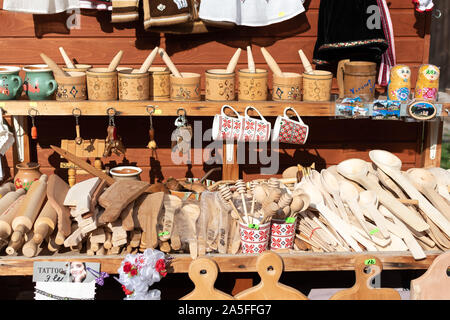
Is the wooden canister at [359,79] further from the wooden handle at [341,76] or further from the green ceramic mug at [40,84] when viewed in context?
the green ceramic mug at [40,84]

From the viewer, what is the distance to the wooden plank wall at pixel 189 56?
111 inches

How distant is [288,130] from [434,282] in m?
0.93

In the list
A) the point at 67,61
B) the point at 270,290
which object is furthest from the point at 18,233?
the point at 67,61

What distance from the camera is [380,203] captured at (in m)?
2.28

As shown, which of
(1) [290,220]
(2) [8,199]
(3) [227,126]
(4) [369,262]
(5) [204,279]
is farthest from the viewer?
(3) [227,126]

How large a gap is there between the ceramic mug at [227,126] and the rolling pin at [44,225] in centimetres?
79

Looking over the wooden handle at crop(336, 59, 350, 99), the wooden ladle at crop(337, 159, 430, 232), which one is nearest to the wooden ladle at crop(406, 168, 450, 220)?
the wooden ladle at crop(337, 159, 430, 232)

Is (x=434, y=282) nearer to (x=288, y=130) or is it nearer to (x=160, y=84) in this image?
(x=288, y=130)

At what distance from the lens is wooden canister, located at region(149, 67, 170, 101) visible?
8.34 ft

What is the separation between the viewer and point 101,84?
8.19ft

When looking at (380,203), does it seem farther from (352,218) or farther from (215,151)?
(215,151)

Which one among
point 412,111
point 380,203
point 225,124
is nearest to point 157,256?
point 225,124

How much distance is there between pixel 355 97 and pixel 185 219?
100 centimetres

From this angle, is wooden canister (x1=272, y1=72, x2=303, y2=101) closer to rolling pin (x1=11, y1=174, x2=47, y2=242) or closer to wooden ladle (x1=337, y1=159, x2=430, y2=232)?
wooden ladle (x1=337, y1=159, x2=430, y2=232)
